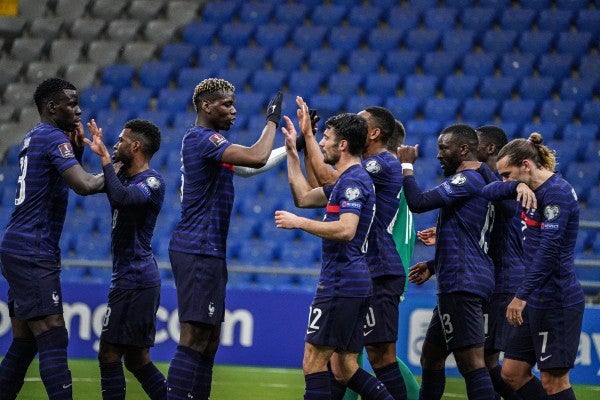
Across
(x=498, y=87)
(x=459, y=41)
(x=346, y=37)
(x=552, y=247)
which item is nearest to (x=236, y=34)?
(x=346, y=37)

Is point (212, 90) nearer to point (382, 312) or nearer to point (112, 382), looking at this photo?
point (382, 312)

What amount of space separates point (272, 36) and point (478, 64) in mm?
3120

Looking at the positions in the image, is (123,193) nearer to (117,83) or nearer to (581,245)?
(581,245)

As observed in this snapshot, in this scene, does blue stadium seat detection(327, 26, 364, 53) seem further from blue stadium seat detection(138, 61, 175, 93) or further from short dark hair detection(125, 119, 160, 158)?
short dark hair detection(125, 119, 160, 158)

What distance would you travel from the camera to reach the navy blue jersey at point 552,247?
6.48 meters

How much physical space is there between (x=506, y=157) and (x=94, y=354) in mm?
6268

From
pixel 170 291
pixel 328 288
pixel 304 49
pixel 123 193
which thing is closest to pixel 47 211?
pixel 123 193

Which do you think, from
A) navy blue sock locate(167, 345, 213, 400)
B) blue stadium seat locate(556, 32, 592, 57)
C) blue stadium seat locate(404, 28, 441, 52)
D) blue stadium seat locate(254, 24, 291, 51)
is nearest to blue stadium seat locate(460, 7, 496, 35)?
blue stadium seat locate(404, 28, 441, 52)

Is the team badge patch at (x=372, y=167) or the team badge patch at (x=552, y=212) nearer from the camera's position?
the team badge patch at (x=552, y=212)

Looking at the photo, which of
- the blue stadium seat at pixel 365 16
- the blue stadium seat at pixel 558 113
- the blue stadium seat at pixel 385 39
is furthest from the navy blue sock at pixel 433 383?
the blue stadium seat at pixel 365 16

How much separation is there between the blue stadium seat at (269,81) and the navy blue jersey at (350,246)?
9372mm

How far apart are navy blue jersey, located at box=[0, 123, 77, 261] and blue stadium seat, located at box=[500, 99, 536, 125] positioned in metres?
9.27

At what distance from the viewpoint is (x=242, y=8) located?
1664cm

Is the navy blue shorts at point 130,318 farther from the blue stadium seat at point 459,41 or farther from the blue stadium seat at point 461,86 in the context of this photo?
the blue stadium seat at point 459,41
